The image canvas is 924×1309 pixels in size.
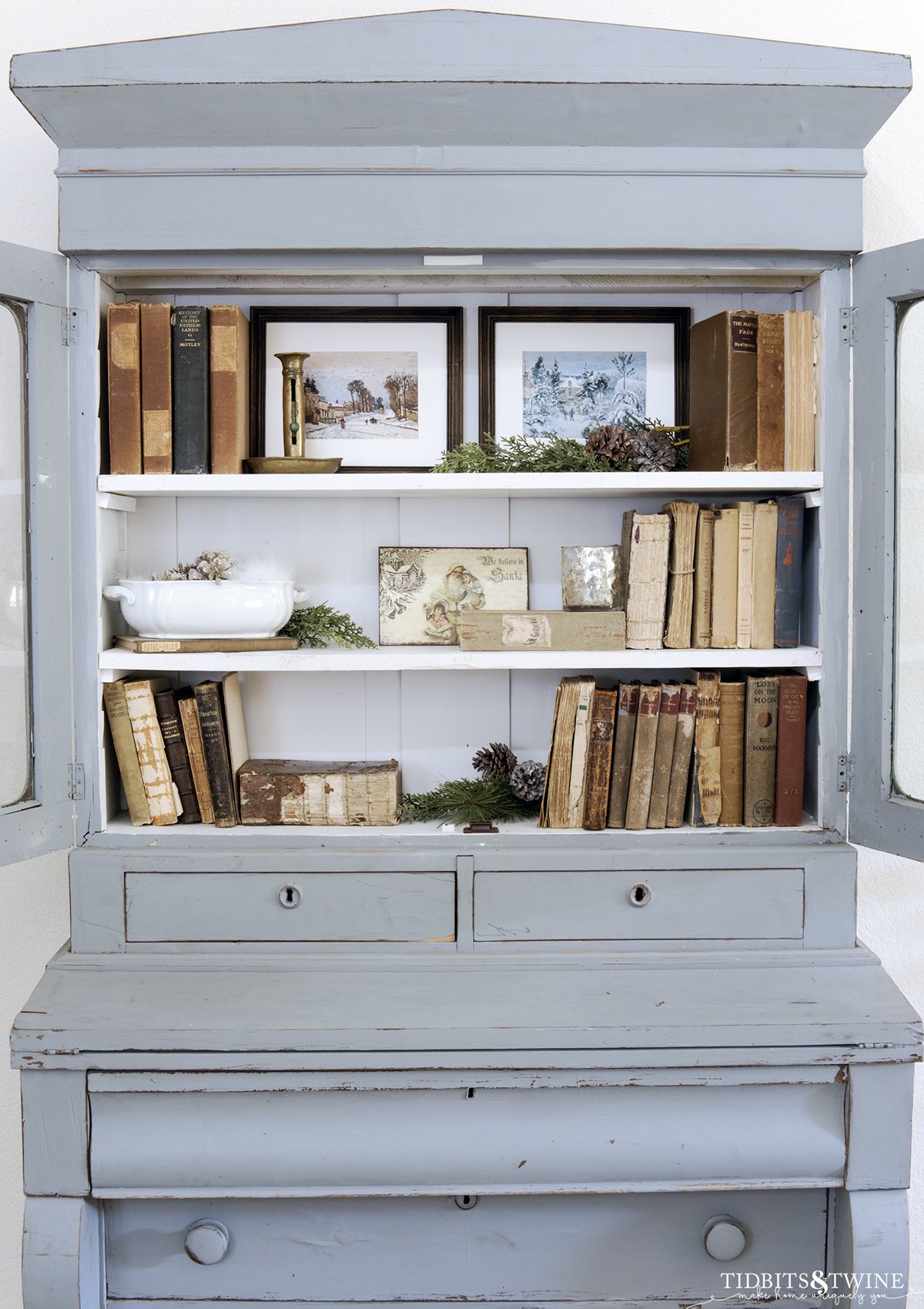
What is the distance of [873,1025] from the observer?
1414 millimetres

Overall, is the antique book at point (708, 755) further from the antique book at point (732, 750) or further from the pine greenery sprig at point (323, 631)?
the pine greenery sprig at point (323, 631)

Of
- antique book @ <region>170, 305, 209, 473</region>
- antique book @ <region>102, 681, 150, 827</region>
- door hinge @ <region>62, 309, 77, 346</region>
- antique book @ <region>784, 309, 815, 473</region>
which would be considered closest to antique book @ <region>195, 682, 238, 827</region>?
antique book @ <region>102, 681, 150, 827</region>

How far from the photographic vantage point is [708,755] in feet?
5.48

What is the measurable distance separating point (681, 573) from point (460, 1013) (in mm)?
820

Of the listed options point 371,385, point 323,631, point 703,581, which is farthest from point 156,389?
point 703,581

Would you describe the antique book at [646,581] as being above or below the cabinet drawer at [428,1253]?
above

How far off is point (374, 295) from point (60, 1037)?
4.59 ft

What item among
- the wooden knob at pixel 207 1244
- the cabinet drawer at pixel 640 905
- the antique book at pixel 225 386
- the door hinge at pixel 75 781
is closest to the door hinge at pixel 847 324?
the cabinet drawer at pixel 640 905

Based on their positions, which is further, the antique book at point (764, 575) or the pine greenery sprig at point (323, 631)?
the pine greenery sprig at point (323, 631)

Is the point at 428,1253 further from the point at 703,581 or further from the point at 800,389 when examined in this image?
the point at 800,389

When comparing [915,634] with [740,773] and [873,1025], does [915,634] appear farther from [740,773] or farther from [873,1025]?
[873,1025]

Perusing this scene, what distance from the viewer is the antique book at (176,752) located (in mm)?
1689

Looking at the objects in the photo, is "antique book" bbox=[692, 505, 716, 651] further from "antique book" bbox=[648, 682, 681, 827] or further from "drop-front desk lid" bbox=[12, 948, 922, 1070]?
"drop-front desk lid" bbox=[12, 948, 922, 1070]

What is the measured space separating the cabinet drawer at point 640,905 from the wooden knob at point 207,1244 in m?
0.60
